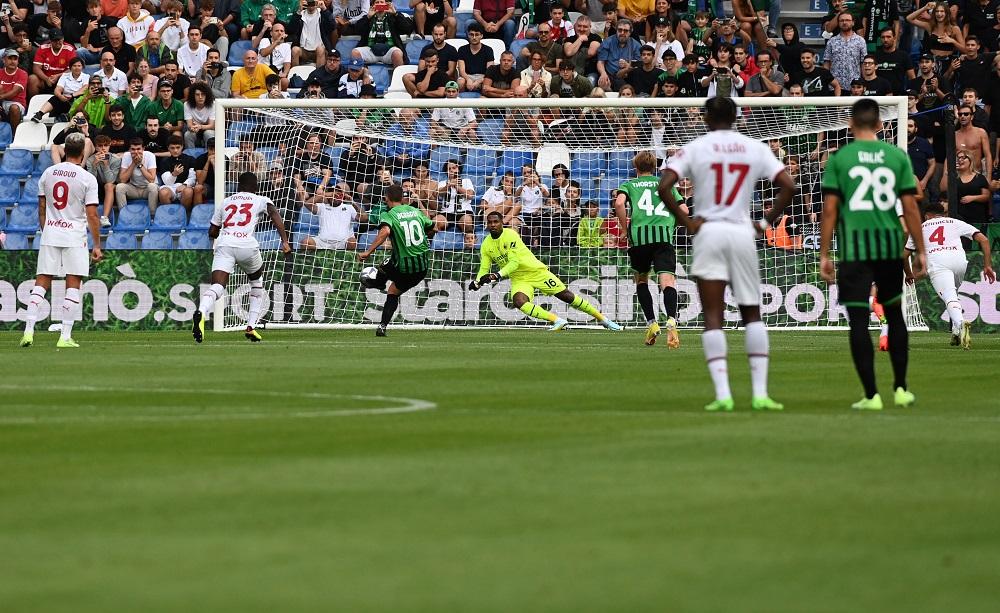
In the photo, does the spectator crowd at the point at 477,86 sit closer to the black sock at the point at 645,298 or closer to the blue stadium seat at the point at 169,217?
the blue stadium seat at the point at 169,217

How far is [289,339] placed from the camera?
2239cm

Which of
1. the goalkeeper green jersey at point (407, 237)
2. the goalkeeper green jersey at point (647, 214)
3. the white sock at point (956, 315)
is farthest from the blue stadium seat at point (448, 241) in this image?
the white sock at point (956, 315)

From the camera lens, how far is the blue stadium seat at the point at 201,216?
27281 millimetres

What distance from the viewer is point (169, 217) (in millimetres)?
27422

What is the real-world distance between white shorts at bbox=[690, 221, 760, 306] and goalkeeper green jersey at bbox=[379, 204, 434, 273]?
1322 centimetres

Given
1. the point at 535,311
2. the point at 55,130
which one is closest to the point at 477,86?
the point at 535,311

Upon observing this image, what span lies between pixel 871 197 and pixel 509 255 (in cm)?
1330

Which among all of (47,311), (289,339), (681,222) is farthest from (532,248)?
(681,222)

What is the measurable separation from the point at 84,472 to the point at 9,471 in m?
0.34

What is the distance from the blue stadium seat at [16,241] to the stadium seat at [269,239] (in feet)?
14.1

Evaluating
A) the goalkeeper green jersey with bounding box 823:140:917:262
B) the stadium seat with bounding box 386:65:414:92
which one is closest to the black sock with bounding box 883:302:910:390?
the goalkeeper green jersey with bounding box 823:140:917:262

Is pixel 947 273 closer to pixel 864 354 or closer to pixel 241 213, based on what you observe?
pixel 241 213

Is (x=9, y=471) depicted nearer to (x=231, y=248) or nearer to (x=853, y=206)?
(x=853, y=206)

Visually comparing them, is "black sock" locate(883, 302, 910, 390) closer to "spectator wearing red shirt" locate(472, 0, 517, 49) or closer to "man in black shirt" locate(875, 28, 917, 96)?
"man in black shirt" locate(875, 28, 917, 96)
